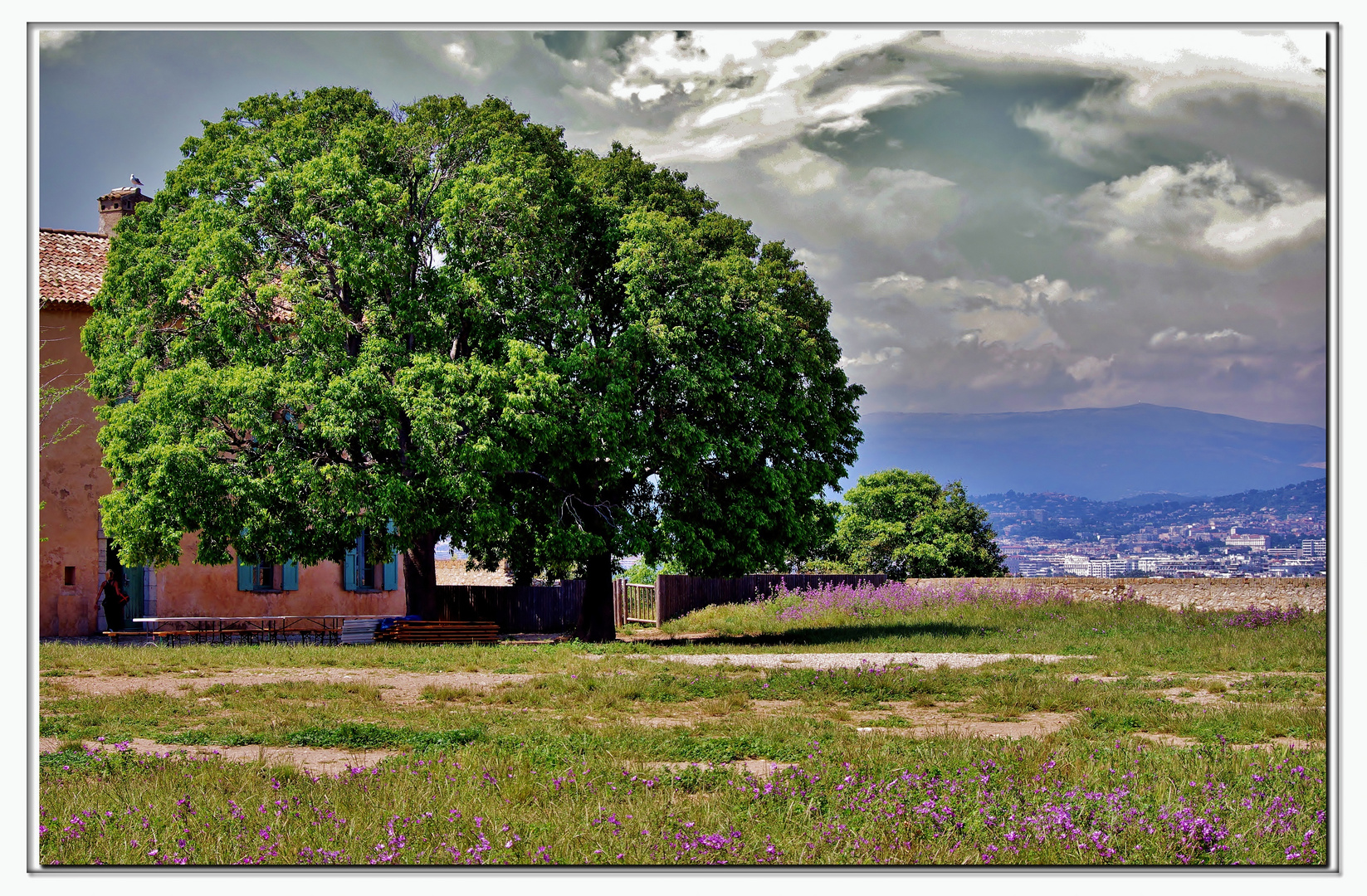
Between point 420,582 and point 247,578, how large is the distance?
18.8ft

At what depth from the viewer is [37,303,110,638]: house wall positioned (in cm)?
2055

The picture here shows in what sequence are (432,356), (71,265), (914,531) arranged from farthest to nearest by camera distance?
(914,531) < (71,265) < (432,356)

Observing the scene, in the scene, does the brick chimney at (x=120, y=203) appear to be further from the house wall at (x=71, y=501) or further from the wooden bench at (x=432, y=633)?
the wooden bench at (x=432, y=633)

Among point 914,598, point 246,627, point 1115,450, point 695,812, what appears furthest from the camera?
point 914,598

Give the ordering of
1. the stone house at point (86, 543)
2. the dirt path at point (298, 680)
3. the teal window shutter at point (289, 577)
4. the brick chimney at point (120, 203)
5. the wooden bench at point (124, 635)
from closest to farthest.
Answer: the dirt path at point (298, 680) < the wooden bench at point (124, 635) < the stone house at point (86, 543) < the brick chimney at point (120, 203) < the teal window shutter at point (289, 577)

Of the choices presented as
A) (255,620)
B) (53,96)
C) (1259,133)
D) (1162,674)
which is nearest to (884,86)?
(1259,133)

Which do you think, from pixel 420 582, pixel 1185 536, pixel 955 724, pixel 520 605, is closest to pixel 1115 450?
pixel 1185 536

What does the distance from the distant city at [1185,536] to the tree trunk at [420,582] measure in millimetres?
11984

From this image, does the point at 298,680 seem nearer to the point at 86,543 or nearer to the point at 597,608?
the point at 597,608

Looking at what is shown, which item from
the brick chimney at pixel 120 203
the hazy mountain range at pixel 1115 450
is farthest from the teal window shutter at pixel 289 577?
the hazy mountain range at pixel 1115 450

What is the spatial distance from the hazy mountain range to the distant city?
0.13 metres

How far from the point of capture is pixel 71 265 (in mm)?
22781

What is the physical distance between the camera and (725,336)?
811 inches

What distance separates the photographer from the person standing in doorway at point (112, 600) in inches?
854
